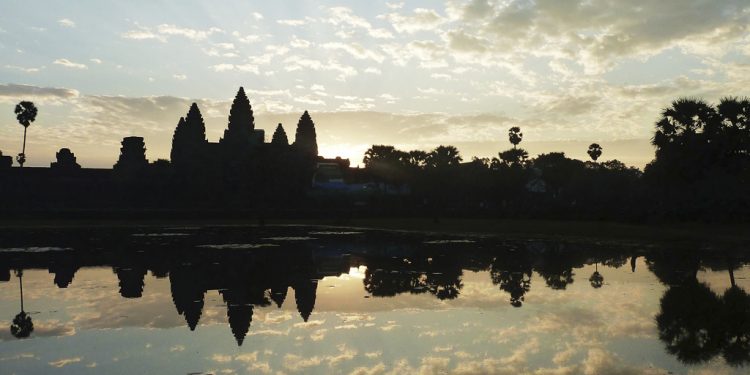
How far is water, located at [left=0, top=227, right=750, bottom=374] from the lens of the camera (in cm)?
941

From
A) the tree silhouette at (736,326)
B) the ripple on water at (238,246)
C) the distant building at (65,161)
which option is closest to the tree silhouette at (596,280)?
the tree silhouette at (736,326)

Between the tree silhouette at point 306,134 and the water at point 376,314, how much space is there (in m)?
92.5

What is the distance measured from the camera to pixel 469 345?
34.4ft

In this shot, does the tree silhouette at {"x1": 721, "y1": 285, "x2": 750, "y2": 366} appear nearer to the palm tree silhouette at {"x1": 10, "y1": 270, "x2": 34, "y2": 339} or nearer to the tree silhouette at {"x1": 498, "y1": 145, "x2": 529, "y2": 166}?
the palm tree silhouette at {"x1": 10, "y1": 270, "x2": 34, "y2": 339}

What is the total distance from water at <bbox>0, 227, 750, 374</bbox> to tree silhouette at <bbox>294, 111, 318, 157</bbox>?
92.5 meters

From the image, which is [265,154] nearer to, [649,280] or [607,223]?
[607,223]

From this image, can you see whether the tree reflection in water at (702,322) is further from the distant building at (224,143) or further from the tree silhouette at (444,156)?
the tree silhouette at (444,156)

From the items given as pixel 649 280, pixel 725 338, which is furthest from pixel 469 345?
pixel 649 280

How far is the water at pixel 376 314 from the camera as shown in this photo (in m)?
9.41

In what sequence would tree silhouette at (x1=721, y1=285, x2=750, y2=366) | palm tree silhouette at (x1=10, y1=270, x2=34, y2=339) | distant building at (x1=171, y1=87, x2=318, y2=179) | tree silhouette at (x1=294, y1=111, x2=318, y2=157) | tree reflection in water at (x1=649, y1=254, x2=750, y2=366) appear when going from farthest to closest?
tree silhouette at (x1=294, y1=111, x2=318, y2=157), distant building at (x1=171, y1=87, x2=318, y2=179), palm tree silhouette at (x1=10, y1=270, x2=34, y2=339), tree reflection in water at (x1=649, y1=254, x2=750, y2=366), tree silhouette at (x1=721, y1=285, x2=750, y2=366)

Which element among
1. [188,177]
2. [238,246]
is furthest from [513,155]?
[238,246]

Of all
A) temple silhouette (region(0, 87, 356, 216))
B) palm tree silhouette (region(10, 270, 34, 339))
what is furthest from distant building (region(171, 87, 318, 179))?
palm tree silhouette (region(10, 270, 34, 339))

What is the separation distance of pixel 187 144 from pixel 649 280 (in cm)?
9409

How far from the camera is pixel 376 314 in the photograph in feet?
44.0
